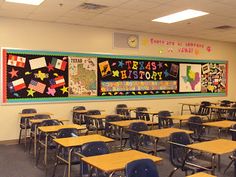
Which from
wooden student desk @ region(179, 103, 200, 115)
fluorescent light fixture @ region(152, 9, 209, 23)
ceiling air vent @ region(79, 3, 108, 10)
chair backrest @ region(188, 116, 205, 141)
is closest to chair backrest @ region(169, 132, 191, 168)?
chair backrest @ region(188, 116, 205, 141)

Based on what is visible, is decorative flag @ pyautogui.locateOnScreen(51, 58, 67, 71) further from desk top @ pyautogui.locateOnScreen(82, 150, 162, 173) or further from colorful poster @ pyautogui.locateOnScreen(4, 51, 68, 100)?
desk top @ pyautogui.locateOnScreen(82, 150, 162, 173)

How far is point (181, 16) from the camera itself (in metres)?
7.02

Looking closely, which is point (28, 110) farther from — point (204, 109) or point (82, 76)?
point (204, 109)

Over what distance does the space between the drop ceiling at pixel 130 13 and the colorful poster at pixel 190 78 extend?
5.53 ft

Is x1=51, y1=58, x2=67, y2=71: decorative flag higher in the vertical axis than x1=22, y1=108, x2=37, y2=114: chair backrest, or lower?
higher

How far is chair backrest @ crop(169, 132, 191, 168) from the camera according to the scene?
13.4 ft

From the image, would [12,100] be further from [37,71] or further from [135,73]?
[135,73]

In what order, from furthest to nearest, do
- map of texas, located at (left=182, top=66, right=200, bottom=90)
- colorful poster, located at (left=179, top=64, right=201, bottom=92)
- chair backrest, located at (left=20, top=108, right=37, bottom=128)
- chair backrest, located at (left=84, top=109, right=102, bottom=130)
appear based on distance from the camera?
map of texas, located at (left=182, top=66, right=200, bottom=90) → colorful poster, located at (left=179, top=64, right=201, bottom=92) → chair backrest, located at (left=84, top=109, right=102, bottom=130) → chair backrest, located at (left=20, top=108, right=37, bottom=128)

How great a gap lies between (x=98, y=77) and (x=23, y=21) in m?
2.50

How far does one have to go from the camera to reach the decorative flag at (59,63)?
7559mm

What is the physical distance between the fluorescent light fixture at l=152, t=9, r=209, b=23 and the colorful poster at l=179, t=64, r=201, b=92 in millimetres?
2886

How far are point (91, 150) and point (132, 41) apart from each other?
18.9ft

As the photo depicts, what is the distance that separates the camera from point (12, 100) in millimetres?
7039

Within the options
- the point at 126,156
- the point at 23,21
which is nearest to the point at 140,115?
the point at 23,21
